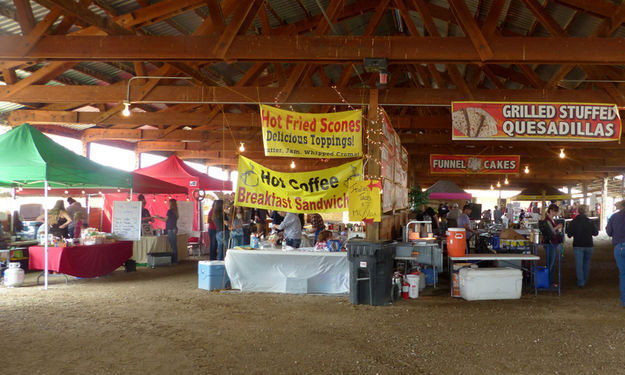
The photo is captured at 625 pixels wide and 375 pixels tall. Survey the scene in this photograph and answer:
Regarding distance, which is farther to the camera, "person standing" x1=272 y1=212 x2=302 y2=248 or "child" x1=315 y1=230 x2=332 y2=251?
"person standing" x1=272 y1=212 x2=302 y2=248

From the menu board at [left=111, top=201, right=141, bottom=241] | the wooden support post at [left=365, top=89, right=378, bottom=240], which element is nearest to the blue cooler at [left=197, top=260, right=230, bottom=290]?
the wooden support post at [left=365, top=89, right=378, bottom=240]

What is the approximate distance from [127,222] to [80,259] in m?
1.60

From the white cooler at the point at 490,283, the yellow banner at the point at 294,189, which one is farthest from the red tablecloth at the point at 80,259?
the white cooler at the point at 490,283

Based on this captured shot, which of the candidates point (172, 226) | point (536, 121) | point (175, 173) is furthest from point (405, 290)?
point (175, 173)

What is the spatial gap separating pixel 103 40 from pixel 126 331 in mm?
4205

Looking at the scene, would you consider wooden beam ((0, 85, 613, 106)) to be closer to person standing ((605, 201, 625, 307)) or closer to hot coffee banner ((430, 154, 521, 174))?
person standing ((605, 201, 625, 307))

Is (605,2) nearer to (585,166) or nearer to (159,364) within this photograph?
(159,364)

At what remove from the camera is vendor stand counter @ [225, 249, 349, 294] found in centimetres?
761

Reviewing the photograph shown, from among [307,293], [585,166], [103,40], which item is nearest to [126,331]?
[307,293]

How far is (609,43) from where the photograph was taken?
21.9 ft

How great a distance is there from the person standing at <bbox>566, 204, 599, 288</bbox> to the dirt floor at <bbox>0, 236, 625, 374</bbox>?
1.86 ft

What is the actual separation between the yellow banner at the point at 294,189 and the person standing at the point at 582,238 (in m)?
4.13

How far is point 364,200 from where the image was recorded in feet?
24.4

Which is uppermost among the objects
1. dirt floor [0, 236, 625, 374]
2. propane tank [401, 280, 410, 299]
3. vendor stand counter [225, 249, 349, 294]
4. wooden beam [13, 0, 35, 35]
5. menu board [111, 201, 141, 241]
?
wooden beam [13, 0, 35, 35]
